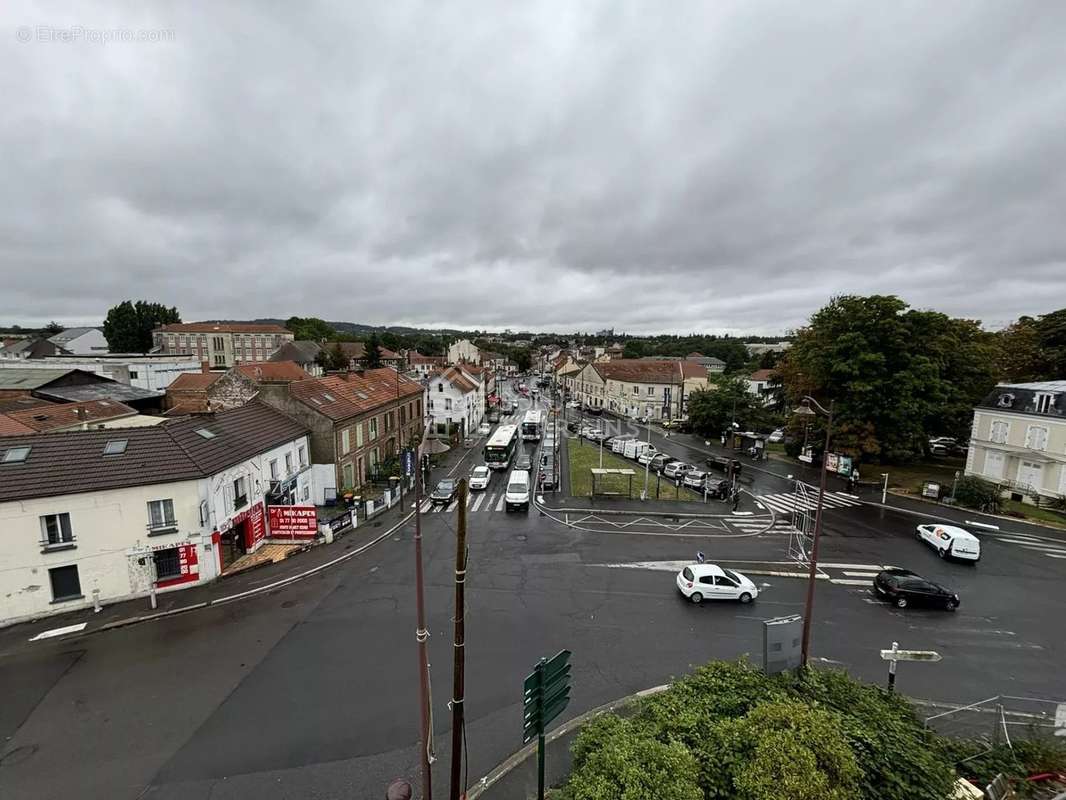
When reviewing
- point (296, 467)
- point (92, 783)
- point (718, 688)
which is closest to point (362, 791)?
point (92, 783)

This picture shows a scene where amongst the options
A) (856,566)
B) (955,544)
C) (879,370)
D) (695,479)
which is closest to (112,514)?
(856,566)

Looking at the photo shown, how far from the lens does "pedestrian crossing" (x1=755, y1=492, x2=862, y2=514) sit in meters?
29.0

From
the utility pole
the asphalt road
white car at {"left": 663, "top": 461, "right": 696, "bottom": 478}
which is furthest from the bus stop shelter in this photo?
the utility pole

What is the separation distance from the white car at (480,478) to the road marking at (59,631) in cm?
1986

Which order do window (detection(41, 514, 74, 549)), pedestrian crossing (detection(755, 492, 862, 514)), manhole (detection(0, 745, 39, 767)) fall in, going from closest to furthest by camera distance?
manhole (detection(0, 745, 39, 767)) < window (detection(41, 514, 74, 549)) < pedestrian crossing (detection(755, 492, 862, 514))

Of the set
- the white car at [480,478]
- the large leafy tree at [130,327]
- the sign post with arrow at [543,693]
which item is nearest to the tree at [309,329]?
the large leafy tree at [130,327]

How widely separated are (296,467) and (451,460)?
16252 millimetres

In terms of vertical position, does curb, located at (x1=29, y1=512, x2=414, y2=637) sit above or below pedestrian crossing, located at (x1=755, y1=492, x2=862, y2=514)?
above

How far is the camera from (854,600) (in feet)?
57.9

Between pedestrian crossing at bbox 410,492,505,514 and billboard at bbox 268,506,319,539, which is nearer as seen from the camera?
billboard at bbox 268,506,319,539

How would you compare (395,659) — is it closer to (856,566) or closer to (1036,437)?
(856,566)

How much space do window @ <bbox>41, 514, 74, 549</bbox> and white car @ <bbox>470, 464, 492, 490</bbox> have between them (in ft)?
65.2

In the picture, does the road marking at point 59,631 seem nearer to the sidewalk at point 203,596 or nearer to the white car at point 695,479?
the sidewalk at point 203,596

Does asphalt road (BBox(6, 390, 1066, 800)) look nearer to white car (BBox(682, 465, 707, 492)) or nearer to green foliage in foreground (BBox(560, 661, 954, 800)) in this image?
green foliage in foreground (BBox(560, 661, 954, 800))
